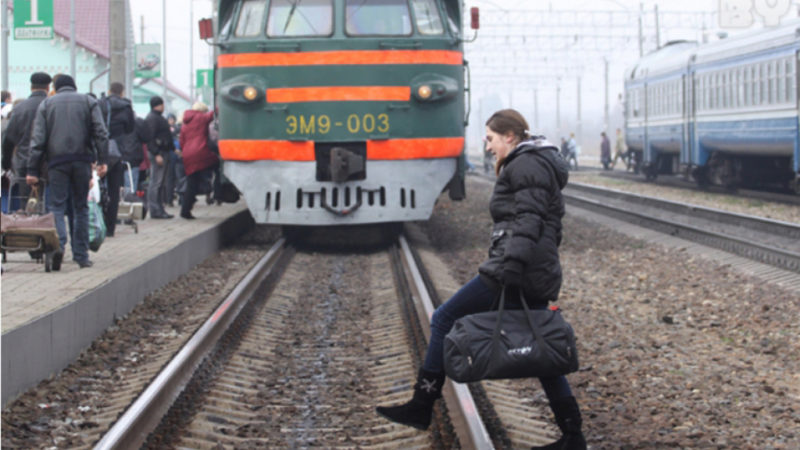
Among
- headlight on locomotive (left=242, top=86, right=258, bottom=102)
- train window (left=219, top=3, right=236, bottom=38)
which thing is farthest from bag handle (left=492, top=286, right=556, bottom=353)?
train window (left=219, top=3, right=236, bottom=38)

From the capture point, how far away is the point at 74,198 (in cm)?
915

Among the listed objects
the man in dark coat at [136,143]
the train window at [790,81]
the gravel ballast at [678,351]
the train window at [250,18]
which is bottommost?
the gravel ballast at [678,351]

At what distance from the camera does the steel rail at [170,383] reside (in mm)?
4801

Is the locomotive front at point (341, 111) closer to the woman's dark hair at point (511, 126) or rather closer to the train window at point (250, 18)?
the train window at point (250, 18)

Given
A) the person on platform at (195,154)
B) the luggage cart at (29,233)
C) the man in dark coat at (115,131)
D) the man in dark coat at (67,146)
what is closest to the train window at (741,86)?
the person on platform at (195,154)

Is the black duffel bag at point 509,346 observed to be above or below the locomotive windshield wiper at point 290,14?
below

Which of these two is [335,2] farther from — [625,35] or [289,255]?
[625,35]

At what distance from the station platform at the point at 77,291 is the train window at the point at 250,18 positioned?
2.23 m

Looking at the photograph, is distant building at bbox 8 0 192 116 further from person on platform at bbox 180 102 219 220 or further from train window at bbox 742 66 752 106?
person on platform at bbox 180 102 219 220

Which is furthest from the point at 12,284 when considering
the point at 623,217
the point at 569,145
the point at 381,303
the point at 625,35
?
the point at 625,35

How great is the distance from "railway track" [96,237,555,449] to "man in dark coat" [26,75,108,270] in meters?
1.51

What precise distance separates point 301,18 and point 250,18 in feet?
1.88

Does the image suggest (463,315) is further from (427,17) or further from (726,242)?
(726,242)

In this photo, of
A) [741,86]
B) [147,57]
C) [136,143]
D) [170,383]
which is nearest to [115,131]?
[136,143]
